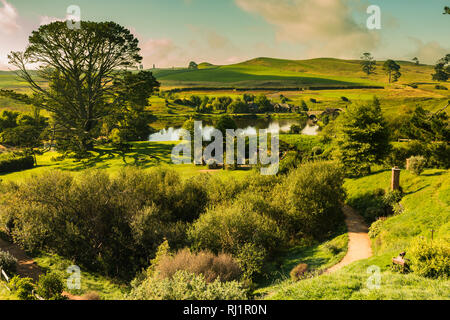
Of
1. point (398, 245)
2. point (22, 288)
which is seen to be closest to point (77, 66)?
point (22, 288)

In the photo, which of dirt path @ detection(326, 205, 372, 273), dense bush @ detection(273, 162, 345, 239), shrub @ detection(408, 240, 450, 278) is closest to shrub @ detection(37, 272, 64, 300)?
dirt path @ detection(326, 205, 372, 273)

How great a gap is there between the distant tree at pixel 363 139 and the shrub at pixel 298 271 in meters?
20.1

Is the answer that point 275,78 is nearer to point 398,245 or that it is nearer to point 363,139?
point 363,139

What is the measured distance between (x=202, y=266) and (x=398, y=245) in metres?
12.4

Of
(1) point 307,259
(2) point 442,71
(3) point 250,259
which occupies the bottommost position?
(1) point 307,259

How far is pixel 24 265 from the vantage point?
2041 cm

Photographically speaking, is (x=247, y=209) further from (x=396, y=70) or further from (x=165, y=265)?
(x=396, y=70)

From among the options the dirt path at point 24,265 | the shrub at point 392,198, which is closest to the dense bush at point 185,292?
the dirt path at point 24,265

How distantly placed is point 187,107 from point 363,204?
302ft

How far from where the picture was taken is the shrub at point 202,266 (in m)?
15.0

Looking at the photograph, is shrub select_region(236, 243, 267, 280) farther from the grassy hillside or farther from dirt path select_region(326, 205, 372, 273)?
the grassy hillside

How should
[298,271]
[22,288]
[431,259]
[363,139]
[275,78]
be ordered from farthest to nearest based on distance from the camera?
[275,78], [363,139], [298,271], [22,288], [431,259]

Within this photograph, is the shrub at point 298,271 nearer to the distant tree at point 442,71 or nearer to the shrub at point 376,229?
the shrub at point 376,229

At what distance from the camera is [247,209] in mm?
22609
